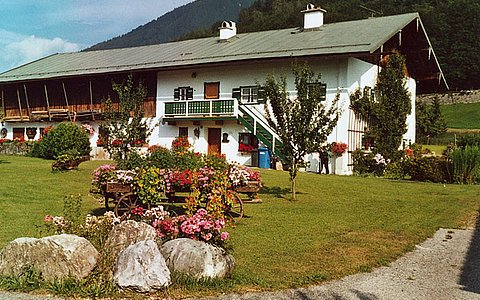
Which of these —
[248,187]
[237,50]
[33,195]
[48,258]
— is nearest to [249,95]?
[237,50]

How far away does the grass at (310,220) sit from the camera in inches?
285

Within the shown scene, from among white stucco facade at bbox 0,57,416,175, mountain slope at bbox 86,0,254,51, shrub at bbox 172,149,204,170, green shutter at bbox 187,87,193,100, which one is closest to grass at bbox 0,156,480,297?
shrub at bbox 172,149,204,170

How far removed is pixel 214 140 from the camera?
29047 millimetres

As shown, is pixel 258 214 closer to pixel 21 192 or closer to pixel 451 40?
pixel 21 192

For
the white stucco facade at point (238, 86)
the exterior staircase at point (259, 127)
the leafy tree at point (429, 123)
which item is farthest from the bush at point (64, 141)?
the leafy tree at point (429, 123)

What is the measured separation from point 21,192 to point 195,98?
1639 cm

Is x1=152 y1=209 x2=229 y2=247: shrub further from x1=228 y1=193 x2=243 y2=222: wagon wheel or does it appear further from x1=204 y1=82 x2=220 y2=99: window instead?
x1=204 y1=82 x2=220 y2=99: window

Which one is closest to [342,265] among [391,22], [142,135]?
[142,135]

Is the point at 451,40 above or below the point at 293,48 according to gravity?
above

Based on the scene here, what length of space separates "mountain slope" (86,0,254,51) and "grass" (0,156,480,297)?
133116mm

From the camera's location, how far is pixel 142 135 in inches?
696

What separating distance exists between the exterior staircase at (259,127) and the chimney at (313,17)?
22.4ft

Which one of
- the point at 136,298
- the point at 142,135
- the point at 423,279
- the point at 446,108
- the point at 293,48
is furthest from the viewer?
the point at 446,108

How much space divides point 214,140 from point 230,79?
11.5 ft
